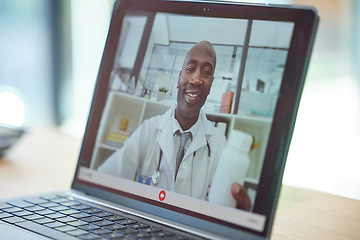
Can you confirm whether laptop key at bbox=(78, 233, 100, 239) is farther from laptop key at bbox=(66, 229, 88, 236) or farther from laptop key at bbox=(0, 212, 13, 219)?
laptop key at bbox=(0, 212, 13, 219)

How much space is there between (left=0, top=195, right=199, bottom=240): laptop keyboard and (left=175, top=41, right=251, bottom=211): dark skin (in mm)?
170

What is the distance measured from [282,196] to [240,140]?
0.35 meters

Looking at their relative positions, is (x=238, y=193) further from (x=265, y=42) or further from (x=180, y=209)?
(x=265, y=42)

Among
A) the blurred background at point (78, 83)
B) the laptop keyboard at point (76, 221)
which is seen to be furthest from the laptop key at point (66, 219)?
the blurred background at point (78, 83)

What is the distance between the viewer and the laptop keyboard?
20.8 inches

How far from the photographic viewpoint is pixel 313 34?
0.55 metres

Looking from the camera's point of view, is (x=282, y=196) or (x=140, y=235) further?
(x=282, y=196)

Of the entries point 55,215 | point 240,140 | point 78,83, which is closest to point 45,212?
point 55,215

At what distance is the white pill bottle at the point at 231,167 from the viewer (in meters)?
0.55

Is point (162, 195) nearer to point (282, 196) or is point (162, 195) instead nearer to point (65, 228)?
point (65, 228)

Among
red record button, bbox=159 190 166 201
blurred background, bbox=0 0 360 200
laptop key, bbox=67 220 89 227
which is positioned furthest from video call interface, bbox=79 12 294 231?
blurred background, bbox=0 0 360 200

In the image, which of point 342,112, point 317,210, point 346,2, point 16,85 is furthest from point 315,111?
point 16,85

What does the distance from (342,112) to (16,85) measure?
69.0 inches

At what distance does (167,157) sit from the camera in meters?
0.62
